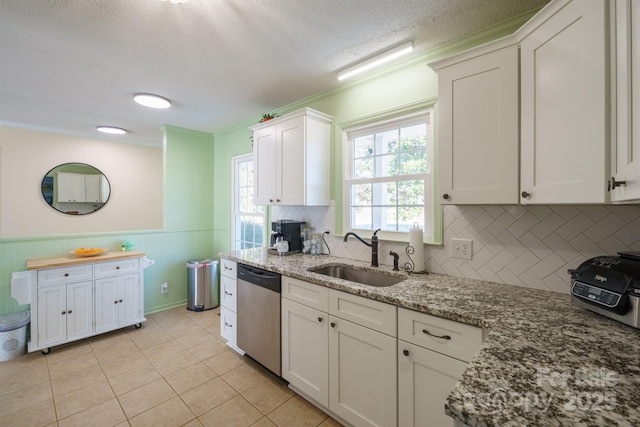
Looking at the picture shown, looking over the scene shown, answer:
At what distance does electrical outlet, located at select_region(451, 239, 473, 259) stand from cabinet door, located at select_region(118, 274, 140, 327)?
347cm

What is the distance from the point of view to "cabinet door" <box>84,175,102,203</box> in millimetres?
4332

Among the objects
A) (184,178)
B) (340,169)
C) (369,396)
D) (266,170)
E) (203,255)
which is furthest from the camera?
(203,255)

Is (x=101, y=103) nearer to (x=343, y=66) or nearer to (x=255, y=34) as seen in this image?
(x=255, y=34)

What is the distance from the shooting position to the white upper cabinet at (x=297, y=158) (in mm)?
Answer: 2500

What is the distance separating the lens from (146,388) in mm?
2174

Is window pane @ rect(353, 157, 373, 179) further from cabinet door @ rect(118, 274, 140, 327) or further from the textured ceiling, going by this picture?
cabinet door @ rect(118, 274, 140, 327)

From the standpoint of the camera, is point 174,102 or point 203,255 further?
point 203,255

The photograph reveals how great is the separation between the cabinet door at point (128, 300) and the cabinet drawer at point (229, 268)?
1.34m

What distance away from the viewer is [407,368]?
1420mm

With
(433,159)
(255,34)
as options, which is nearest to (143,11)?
(255,34)

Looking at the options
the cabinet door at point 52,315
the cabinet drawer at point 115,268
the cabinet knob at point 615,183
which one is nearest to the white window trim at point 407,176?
the cabinet knob at point 615,183

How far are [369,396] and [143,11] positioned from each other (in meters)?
2.59

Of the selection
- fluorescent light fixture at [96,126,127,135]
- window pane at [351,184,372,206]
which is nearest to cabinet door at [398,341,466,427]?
window pane at [351,184,372,206]

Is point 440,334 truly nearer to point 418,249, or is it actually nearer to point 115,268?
point 418,249
